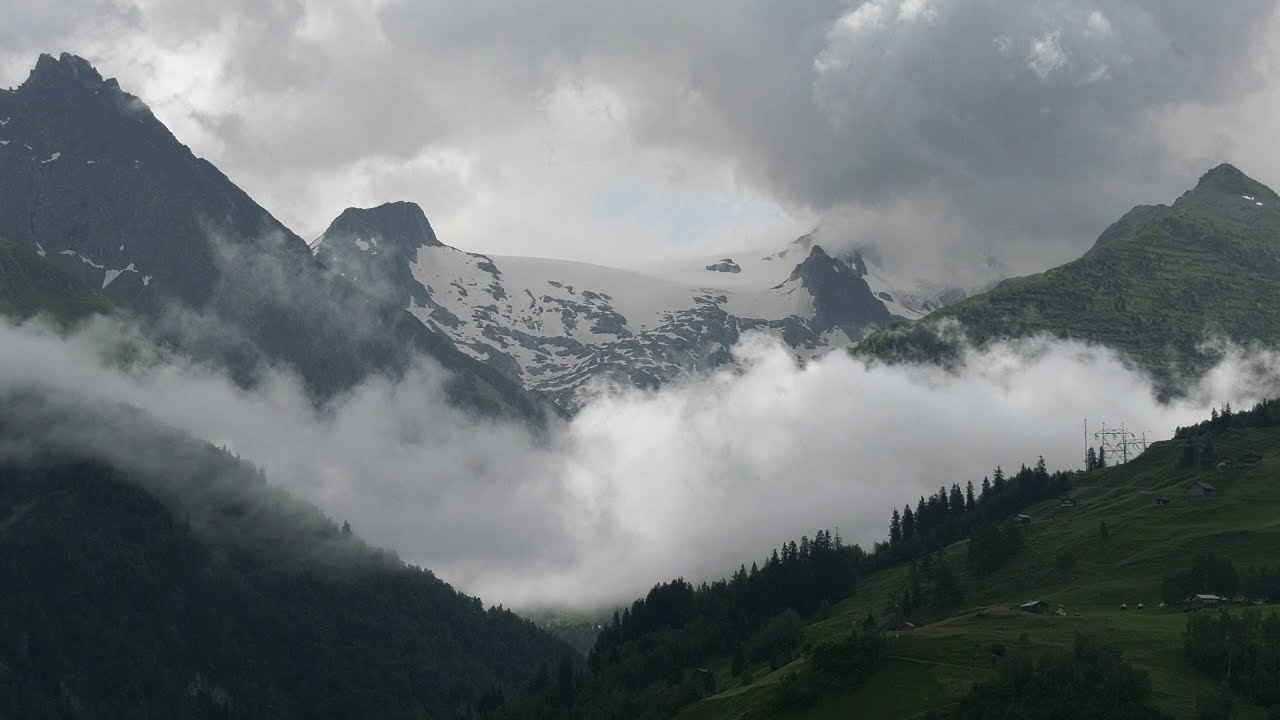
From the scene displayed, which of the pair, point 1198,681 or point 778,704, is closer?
point 1198,681

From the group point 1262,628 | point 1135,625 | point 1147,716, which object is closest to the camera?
point 1147,716

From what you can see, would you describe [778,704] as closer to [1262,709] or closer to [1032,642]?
[1032,642]

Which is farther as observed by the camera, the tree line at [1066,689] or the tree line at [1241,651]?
the tree line at [1241,651]

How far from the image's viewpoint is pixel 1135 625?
19762 cm

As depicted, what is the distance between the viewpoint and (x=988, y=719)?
172000mm

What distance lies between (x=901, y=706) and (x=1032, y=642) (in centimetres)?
1983

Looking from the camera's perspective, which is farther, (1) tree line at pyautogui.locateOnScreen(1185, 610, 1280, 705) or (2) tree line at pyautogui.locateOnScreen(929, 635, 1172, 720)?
(1) tree line at pyautogui.locateOnScreen(1185, 610, 1280, 705)

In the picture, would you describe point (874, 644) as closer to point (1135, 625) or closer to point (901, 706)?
point (901, 706)

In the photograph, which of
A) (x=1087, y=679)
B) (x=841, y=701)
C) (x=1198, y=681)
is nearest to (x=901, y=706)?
(x=841, y=701)

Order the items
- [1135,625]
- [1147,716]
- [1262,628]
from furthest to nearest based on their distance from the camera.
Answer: [1135,625]
[1262,628]
[1147,716]

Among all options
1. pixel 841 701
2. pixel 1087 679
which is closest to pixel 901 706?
pixel 841 701

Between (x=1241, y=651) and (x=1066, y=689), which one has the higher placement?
(x=1241, y=651)

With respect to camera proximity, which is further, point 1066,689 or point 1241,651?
point 1241,651

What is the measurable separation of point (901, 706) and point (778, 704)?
2126cm
